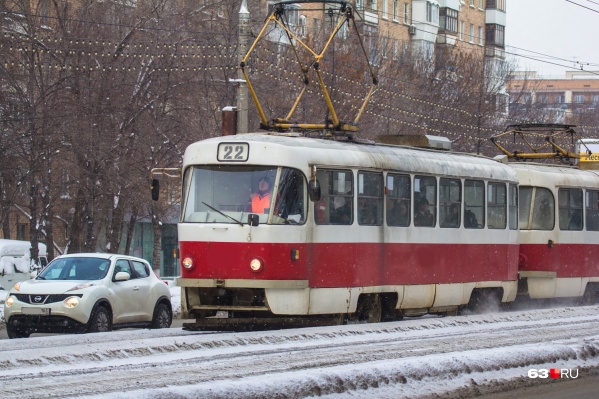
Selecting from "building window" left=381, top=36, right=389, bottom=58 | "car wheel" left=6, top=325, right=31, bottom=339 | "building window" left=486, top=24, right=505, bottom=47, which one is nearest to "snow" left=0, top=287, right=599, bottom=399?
"car wheel" left=6, top=325, right=31, bottom=339

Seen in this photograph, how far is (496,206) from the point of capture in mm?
22094

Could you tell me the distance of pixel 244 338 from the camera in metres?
13.6

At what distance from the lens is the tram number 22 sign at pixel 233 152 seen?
1645cm

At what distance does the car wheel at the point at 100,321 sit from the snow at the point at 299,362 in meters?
3.03

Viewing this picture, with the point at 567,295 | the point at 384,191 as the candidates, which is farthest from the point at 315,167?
the point at 567,295

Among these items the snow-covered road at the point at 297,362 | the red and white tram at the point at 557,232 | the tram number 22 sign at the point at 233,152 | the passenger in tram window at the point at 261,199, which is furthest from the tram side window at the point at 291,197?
the red and white tram at the point at 557,232

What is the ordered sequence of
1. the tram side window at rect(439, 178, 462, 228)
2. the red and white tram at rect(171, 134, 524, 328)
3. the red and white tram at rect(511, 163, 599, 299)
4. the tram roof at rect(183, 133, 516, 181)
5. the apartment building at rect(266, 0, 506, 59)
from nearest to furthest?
the red and white tram at rect(171, 134, 524, 328), the tram roof at rect(183, 133, 516, 181), the tram side window at rect(439, 178, 462, 228), the red and white tram at rect(511, 163, 599, 299), the apartment building at rect(266, 0, 506, 59)

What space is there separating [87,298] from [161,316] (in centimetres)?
280

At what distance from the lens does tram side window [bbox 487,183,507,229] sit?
21889mm

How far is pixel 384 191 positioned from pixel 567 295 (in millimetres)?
8010

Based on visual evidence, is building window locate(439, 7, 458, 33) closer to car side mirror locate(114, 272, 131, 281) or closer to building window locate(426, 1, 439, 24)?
building window locate(426, 1, 439, 24)

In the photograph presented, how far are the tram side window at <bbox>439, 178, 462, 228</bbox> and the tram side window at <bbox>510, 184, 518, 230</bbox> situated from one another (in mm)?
2171

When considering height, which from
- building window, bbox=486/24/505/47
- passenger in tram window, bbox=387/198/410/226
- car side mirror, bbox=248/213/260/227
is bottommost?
passenger in tram window, bbox=387/198/410/226

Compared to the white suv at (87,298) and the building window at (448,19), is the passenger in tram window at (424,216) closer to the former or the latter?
the white suv at (87,298)
